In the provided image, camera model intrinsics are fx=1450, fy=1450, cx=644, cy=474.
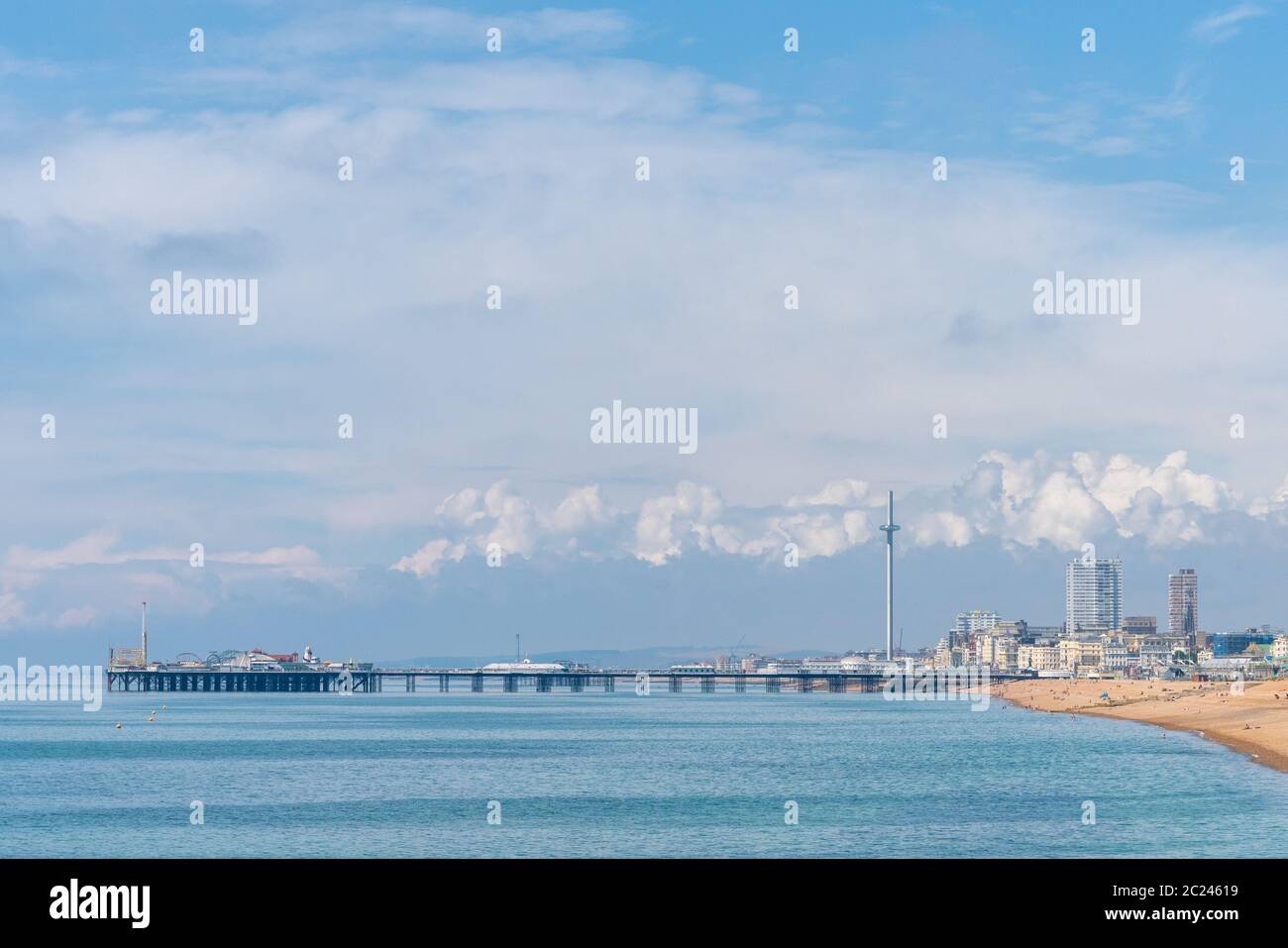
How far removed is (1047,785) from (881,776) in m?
11.6

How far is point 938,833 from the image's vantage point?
64000 millimetres

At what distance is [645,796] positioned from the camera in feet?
267

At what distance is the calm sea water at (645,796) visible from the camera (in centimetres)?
6188

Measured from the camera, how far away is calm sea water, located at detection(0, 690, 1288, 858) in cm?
6188
